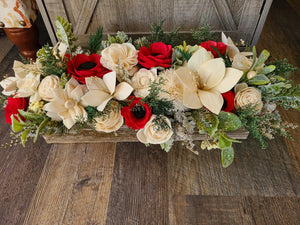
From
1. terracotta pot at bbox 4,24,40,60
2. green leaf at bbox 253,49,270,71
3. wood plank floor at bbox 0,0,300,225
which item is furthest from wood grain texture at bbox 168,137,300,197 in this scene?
terracotta pot at bbox 4,24,40,60

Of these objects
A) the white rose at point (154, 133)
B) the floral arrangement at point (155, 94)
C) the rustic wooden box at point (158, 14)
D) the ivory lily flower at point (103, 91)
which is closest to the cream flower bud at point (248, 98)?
the floral arrangement at point (155, 94)

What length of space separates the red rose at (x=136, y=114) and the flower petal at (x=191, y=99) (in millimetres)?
113

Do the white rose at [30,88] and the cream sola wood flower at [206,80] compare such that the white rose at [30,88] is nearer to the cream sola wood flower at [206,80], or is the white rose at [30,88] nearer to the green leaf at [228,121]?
the cream sola wood flower at [206,80]

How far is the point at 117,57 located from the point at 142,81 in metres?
0.12

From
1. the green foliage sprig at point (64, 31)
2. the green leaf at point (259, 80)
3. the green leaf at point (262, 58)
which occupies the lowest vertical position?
the green leaf at point (259, 80)

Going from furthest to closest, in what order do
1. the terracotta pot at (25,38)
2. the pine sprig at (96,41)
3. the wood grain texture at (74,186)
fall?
the terracotta pot at (25,38)
the pine sprig at (96,41)
the wood grain texture at (74,186)

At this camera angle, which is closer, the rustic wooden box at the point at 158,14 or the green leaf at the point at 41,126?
the green leaf at the point at 41,126

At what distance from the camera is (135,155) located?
2.71 feet

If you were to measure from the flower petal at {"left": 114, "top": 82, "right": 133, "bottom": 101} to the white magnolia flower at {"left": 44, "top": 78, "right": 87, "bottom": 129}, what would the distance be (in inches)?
4.2

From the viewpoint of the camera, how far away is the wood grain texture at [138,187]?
0.69 meters

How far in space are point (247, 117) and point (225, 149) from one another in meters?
0.12

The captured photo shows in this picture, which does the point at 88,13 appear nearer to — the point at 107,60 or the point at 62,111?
the point at 107,60

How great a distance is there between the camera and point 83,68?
711 millimetres

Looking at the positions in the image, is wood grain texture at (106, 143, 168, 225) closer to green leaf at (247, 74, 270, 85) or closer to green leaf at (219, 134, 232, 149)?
green leaf at (219, 134, 232, 149)
